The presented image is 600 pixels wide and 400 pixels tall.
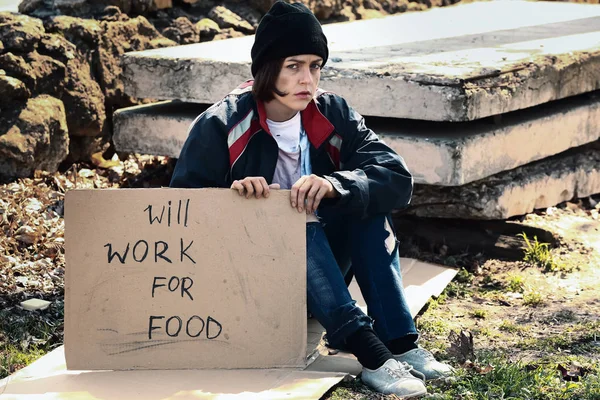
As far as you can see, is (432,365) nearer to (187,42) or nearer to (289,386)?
(289,386)

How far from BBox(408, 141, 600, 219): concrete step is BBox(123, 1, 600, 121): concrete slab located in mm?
376

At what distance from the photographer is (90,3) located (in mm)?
5438

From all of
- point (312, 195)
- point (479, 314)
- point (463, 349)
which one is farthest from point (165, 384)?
point (479, 314)

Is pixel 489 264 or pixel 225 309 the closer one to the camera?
pixel 225 309

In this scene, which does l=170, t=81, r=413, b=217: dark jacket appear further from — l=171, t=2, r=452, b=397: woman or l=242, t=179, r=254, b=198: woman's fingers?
l=242, t=179, r=254, b=198: woman's fingers

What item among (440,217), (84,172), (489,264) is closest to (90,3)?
(84,172)

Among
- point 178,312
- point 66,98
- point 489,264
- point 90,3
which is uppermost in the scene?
point 90,3

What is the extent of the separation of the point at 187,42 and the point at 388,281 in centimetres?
313

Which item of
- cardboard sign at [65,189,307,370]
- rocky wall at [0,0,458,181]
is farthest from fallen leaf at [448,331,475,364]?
rocky wall at [0,0,458,181]

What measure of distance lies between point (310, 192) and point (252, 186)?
19cm

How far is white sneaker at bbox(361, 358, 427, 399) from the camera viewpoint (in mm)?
2961

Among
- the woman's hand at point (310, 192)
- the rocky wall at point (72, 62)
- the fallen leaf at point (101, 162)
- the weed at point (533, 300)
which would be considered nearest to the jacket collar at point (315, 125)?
the woman's hand at point (310, 192)

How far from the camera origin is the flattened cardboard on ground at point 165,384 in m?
2.94

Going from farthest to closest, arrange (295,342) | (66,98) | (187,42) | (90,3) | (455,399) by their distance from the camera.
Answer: (187,42) < (90,3) < (66,98) < (295,342) < (455,399)
